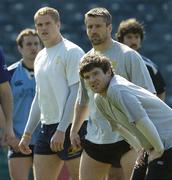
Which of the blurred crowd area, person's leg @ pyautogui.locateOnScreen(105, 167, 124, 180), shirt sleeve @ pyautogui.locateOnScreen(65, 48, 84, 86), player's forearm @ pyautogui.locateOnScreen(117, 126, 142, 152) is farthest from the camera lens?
the blurred crowd area

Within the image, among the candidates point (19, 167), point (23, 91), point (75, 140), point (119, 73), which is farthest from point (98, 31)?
point (19, 167)

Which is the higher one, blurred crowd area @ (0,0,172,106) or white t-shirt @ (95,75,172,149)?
white t-shirt @ (95,75,172,149)

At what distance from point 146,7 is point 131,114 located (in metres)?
8.61

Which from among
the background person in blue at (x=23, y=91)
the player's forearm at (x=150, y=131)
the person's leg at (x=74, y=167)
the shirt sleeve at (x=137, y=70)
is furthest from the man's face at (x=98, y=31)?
the background person in blue at (x=23, y=91)

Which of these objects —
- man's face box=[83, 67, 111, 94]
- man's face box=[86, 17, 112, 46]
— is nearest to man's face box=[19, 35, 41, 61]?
man's face box=[86, 17, 112, 46]

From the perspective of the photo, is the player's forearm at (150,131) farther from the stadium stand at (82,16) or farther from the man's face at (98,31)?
the stadium stand at (82,16)

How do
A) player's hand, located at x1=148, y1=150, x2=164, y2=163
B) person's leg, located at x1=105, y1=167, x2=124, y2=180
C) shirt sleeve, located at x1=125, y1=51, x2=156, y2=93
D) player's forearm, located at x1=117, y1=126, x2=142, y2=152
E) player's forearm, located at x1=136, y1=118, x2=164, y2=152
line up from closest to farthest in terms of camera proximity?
player's forearm, located at x1=136, y1=118, x2=164, y2=152 < player's hand, located at x1=148, y1=150, x2=164, y2=163 < player's forearm, located at x1=117, y1=126, x2=142, y2=152 < shirt sleeve, located at x1=125, y1=51, x2=156, y2=93 < person's leg, located at x1=105, y1=167, x2=124, y2=180

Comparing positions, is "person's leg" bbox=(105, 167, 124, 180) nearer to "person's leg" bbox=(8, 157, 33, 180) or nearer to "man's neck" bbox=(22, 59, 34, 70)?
"person's leg" bbox=(8, 157, 33, 180)

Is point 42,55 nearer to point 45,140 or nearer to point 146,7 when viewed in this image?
point 45,140

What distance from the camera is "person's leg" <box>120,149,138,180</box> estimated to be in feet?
20.8

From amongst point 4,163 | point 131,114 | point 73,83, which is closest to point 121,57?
point 73,83

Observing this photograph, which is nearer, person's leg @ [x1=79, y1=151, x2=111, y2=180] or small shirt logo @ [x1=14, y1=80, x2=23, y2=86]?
person's leg @ [x1=79, y1=151, x2=111, y2=180]

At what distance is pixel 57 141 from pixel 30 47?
1.64 meters

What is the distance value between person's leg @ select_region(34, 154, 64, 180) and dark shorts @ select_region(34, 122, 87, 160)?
41 millimetres
